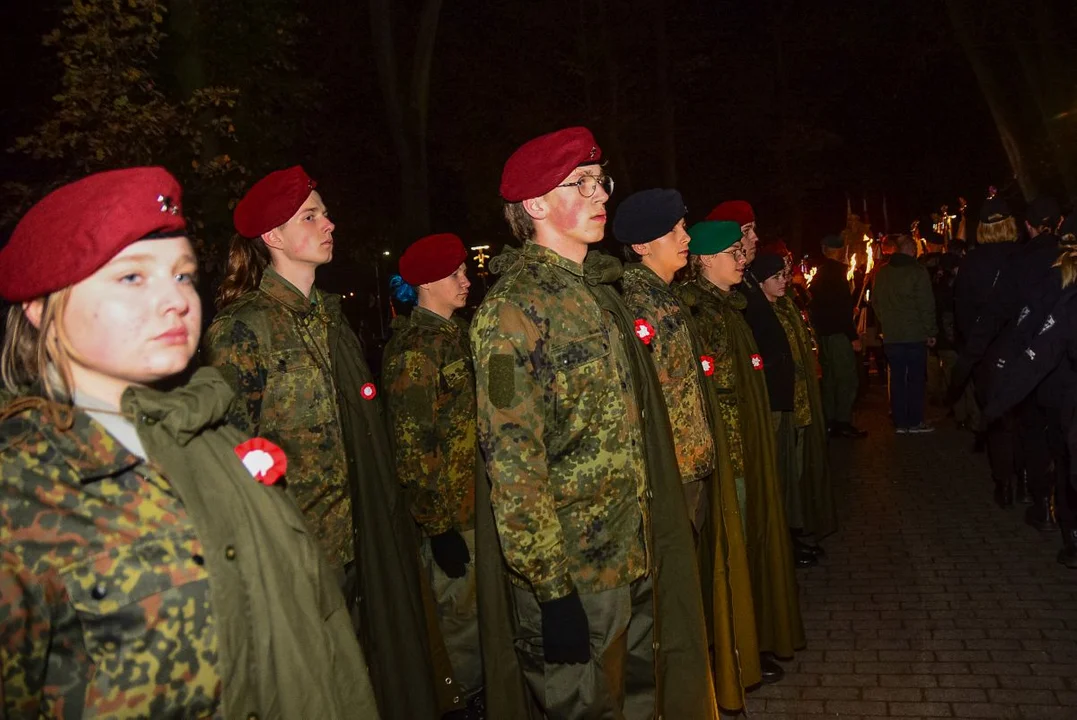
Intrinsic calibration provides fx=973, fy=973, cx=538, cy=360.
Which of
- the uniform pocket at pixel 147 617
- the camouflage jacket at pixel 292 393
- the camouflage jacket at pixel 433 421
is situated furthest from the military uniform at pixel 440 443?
the uniform pocket at pixel 147 617

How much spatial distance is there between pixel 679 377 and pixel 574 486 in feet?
4.23

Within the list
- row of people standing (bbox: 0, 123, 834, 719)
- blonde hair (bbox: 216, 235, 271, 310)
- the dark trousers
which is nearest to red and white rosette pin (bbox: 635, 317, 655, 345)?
row of people standing (bbox: 0, 123, 834, 719)

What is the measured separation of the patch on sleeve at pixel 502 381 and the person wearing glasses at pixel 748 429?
218 cm

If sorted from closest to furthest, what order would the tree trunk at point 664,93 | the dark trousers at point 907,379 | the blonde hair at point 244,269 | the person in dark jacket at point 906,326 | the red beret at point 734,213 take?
the blonde hair at point 244,269 → the red beret at point 734,213 → the person in dark jacket at point 906,326 → the dark trousers at point 907,379 → the tree trunk at point 664,93

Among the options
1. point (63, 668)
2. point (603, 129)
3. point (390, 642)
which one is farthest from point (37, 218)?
point (603, 129)

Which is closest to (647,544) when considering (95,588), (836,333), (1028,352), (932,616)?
(95,588)

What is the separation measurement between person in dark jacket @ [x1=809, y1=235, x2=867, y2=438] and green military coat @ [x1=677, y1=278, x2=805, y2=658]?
620 centimetres

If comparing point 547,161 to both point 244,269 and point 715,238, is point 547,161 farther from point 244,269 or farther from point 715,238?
point 715,238

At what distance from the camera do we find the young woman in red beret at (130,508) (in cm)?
190

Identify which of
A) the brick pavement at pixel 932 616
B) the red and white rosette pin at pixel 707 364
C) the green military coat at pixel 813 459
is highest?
the red and white rosette pin at pixel 707 364

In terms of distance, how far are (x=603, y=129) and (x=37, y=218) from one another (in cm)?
2200

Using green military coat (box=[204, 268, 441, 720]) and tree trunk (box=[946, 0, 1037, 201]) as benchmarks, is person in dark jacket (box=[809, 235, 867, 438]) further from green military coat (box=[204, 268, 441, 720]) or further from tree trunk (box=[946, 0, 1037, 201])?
green military coat (box=[204, 268, 441, 720])

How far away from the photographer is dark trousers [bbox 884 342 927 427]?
12188 mm

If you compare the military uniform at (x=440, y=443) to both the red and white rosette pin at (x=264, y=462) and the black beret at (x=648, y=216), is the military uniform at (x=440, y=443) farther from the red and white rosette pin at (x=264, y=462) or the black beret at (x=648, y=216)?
the red and white rosette pin at (x=264, y=462)
